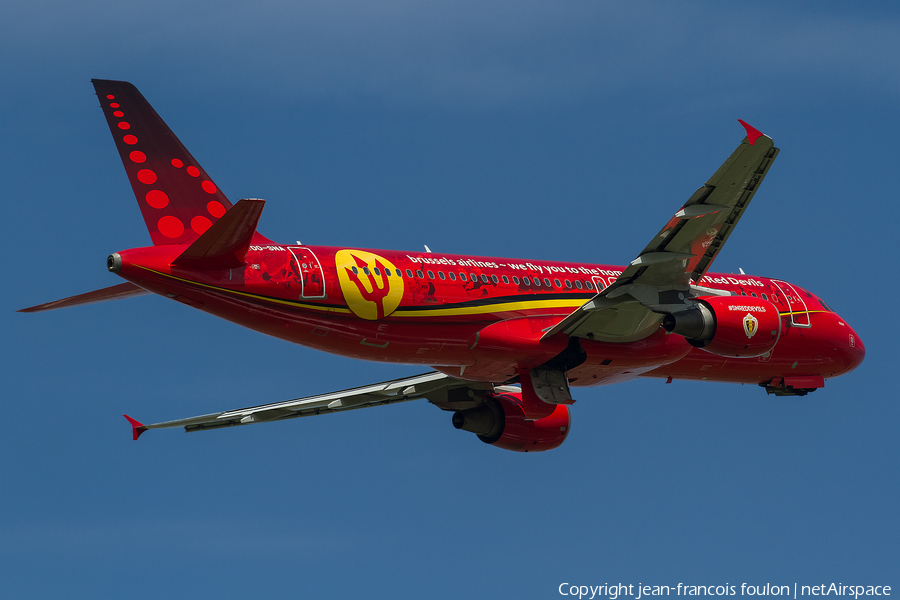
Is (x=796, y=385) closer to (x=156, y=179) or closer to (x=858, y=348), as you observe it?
(x=858, y=348)

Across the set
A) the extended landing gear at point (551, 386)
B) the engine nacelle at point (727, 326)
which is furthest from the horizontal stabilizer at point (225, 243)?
the engine nacelle at point (727, 326)

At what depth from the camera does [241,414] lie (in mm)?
30438

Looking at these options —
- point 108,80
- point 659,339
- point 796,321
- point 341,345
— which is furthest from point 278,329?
point 796,321

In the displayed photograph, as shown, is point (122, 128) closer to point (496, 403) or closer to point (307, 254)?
point (307, 254)

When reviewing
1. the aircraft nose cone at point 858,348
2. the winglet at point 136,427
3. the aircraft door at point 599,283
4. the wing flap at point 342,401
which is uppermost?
the aircraft nose cone at point 858,348

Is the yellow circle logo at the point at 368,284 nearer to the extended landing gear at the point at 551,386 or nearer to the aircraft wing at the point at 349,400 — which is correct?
the extended landing gear at the point at 551,386

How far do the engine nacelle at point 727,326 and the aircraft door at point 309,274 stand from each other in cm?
818

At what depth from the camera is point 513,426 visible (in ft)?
102

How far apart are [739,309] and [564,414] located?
7225mm

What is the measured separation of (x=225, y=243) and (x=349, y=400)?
32.3 feet

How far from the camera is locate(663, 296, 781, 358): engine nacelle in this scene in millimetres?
25391

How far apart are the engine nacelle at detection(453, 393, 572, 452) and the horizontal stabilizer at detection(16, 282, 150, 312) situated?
11.6m

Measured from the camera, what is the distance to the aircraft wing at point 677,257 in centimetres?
2192

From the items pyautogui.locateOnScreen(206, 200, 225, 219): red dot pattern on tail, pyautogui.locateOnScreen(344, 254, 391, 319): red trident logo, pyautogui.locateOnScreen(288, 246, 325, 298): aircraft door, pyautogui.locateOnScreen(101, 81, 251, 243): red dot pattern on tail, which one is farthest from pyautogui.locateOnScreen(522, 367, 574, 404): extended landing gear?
pyautogui.locateOnScreen(101, 81, 251, 243): red dot pattern on tail
